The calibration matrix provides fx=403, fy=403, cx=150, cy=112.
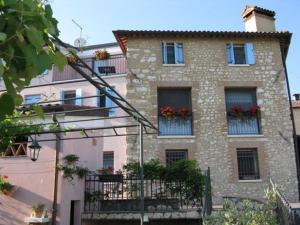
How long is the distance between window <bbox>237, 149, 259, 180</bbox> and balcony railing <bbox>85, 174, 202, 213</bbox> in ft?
21.1

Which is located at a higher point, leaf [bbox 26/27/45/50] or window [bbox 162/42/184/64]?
window [bbox 162/42/184/64]

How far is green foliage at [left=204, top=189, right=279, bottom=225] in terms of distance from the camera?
7758 mm

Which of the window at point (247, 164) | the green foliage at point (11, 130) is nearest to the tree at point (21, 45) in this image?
the green foliage at point (11, 130)

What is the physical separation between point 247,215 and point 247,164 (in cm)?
1084

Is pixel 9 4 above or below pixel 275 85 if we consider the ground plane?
below

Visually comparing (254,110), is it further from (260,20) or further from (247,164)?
(260,20)

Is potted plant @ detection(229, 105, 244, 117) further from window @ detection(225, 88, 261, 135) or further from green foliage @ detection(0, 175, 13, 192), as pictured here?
green foliage @ detection(0, 175, 13, 192)

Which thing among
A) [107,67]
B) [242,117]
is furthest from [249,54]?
[107,67]

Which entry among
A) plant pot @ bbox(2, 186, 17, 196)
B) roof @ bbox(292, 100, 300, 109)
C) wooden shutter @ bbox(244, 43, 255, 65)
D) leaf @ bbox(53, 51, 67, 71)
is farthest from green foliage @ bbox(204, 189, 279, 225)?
roof @ bbox(292, 100, 300, 109)

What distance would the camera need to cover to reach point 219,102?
1861 cm

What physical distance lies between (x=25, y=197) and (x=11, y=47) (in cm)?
1007

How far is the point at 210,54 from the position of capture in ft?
63.7

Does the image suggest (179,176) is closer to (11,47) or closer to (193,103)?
(193,103)

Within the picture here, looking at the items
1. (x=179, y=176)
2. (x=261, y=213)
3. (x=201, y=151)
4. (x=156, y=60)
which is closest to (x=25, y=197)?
(x=179, y=176)
